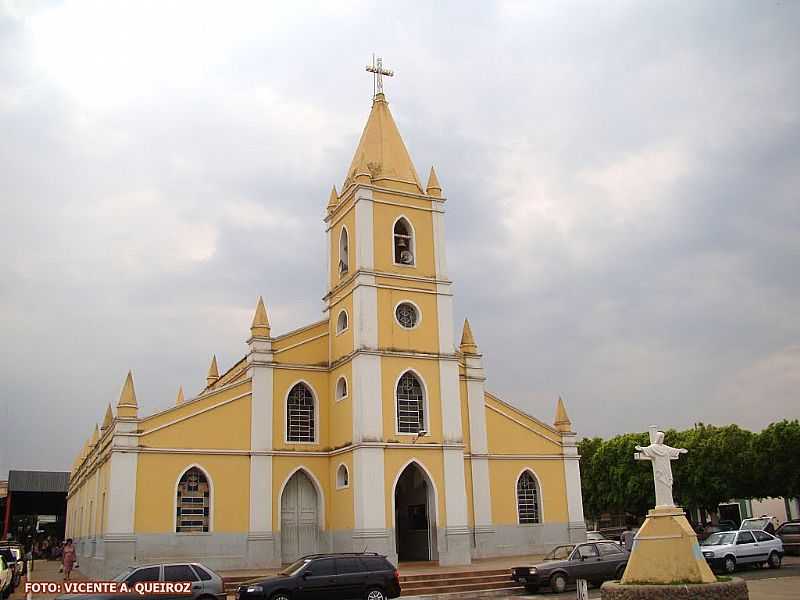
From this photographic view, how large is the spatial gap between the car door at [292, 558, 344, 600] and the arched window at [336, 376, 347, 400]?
1070cm

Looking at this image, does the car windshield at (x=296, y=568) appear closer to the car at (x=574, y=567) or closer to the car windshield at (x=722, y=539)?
the car at (x=574, y=567)

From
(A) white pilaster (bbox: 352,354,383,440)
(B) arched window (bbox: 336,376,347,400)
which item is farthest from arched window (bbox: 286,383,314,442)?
(A) white pilaster (bbox: 352,354,383,440)

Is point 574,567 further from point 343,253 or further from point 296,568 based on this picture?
point 343,253

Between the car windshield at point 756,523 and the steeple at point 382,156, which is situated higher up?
the steeple at point 382,156

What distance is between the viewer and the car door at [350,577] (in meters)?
19.1

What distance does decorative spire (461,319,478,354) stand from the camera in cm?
3322

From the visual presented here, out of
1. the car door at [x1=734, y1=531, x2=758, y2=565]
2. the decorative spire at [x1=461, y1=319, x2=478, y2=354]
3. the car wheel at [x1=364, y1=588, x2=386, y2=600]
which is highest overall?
the decorative spire at [x1=461, y1=319, x2=478, y2=354]

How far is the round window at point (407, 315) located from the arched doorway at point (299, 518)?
22.5 ft

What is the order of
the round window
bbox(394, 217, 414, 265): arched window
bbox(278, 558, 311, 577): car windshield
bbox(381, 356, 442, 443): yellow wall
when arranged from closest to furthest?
bbox(278, 558, 311, 577): car windshield, bbox(381, 356, 442, 443): yellow wall, the round window, bbox(394, 217, 414, 265): arched window

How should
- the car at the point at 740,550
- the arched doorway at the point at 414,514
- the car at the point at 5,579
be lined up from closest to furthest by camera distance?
the car at the point at 5,579 → the car at the point at 740,550 → the arched doorway at the point at 414,514

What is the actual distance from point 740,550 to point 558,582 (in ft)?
24.4

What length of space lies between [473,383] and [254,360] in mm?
9205

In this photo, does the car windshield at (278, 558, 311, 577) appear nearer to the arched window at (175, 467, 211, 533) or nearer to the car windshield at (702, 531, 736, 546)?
the arched window at (175, 467, 211, 533)

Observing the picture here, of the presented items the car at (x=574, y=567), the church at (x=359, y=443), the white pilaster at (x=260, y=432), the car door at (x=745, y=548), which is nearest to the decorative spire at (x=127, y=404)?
the church at (x=359, y=443)
